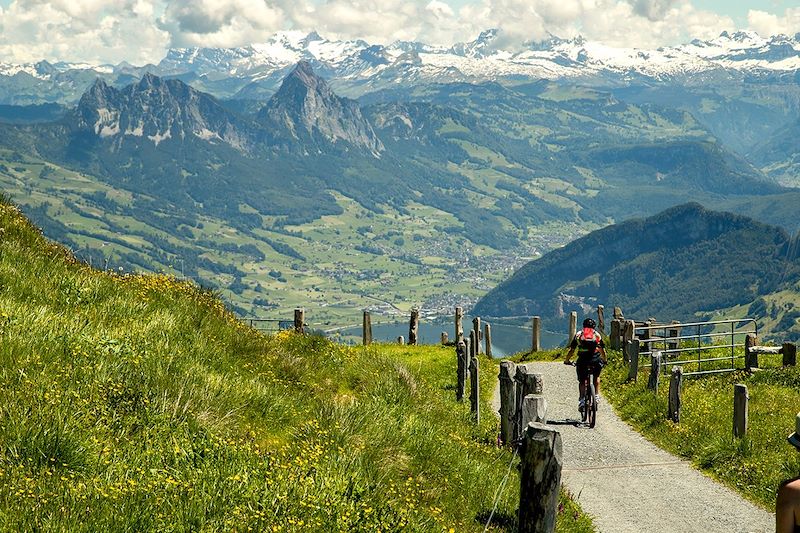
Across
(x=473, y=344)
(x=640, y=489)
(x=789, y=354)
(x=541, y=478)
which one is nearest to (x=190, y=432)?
(x=541, y=478)

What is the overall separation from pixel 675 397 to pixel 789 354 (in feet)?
34.8

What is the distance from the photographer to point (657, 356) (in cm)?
2477

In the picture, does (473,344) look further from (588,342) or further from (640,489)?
(640,489)

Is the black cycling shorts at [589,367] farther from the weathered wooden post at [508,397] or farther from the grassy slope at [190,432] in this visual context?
the grassy slope at [190,432]

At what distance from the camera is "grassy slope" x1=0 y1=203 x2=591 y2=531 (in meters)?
7.42

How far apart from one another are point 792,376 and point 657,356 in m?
6.34

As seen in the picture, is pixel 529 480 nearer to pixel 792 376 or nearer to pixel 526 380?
pixel 526 380

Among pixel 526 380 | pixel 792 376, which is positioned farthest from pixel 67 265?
pixel 792 376

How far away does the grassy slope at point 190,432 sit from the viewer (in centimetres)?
742

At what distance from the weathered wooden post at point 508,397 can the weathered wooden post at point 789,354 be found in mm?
17302

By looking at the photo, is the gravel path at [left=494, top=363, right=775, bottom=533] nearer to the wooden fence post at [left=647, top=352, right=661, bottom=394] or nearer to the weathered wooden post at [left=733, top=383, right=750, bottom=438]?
the weathered wooden post at [left=733, top=383, right=750, bottom=438]

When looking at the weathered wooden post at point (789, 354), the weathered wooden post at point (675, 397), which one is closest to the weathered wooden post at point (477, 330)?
the weathered wooden post at point (789, 354)

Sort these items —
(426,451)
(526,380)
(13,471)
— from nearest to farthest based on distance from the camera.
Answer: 1. (13,471)
2. (426,451)
3. (526,380)

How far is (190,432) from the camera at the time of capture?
9406 millimetres
